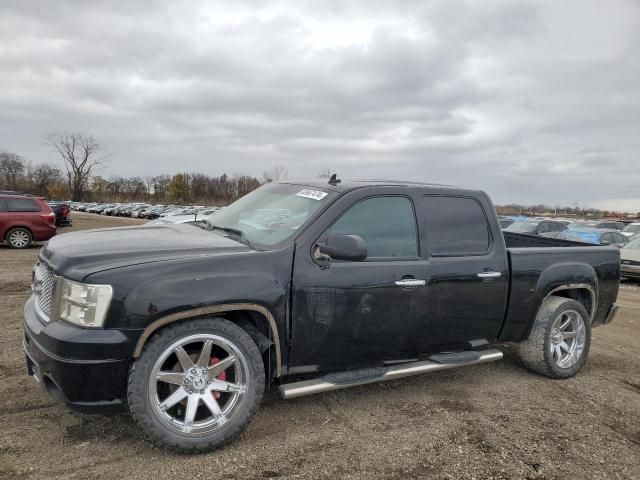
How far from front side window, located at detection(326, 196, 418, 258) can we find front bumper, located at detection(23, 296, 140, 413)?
164 cm

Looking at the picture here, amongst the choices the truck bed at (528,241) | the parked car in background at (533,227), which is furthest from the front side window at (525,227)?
the truck bed at (528,241)

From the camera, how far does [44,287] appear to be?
3.30 meters

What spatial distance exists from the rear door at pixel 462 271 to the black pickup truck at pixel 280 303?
0.01m

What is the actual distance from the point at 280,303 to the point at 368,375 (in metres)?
0.93

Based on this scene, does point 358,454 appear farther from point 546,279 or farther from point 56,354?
point 546,279

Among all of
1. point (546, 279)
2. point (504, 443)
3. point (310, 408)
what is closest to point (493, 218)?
point (546, 279)

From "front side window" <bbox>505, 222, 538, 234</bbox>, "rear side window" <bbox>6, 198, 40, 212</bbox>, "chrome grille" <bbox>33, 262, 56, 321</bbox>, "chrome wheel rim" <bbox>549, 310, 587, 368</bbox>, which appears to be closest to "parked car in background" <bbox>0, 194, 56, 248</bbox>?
"rear side window" <bbox>6, 198, 40, 212</bbox>

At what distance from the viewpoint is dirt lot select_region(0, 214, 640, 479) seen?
2.99 m

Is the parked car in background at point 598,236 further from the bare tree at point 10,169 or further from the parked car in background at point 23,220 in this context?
the bare tree at point 10,169

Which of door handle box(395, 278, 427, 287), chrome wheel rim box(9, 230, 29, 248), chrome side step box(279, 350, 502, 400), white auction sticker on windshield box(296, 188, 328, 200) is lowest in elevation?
chrome wheel rim box(9, 230, 29, 248)

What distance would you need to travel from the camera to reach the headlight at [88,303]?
9.35ft

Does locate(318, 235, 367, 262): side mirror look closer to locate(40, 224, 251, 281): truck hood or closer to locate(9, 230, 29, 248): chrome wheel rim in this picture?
locate(40, 224, 251, 281): truck hood

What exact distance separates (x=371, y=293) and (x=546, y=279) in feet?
6.75

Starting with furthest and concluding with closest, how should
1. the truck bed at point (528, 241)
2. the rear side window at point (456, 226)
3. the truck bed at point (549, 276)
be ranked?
the truck bed at point (528, 241)
the truck bed at point (549, 276)
the rear side window at point (456, 226)
